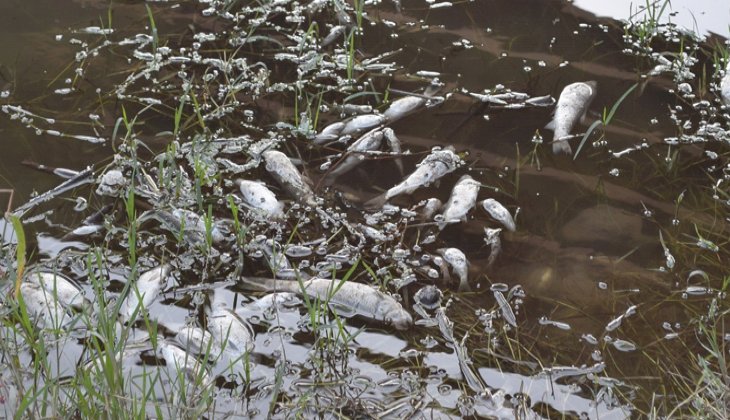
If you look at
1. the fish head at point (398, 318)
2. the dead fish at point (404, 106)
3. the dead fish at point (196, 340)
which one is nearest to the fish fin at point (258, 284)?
the dead fish at point (196, 340)

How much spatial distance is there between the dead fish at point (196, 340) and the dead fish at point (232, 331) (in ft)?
0.07

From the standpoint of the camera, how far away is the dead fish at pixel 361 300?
102 inches

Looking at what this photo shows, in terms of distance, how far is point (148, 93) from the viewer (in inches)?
140

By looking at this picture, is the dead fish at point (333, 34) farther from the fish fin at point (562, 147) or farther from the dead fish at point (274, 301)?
the dead fish at point (274, 301)

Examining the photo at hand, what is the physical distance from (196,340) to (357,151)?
3.58ft

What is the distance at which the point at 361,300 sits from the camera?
8.62 feet

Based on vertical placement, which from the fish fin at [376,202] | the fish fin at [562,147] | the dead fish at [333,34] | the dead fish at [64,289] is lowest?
the fish fin at [376,202]

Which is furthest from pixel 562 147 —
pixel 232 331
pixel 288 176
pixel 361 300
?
pixel 232 331

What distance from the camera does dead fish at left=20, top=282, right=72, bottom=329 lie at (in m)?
2.50

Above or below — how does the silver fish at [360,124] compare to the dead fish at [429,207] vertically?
above

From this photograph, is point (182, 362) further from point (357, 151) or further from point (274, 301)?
point (357, 151)

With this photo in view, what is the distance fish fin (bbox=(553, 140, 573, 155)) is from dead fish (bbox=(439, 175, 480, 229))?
389mm

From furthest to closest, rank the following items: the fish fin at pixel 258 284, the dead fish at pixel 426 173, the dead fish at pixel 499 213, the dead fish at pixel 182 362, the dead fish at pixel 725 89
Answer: the dead fish at pixel 725 89, the dead fish at pixel 426 173, the dead fish at pixel 499 213, the fish fin at pixel 258 284, the dead fish at pixel 182 362

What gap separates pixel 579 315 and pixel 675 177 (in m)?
0.83
